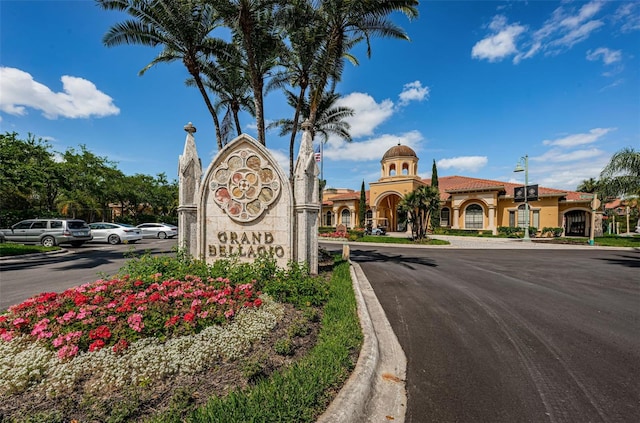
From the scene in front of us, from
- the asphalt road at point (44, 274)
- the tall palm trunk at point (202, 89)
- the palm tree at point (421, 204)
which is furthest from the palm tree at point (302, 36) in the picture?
the palm tree at point (421, 204)

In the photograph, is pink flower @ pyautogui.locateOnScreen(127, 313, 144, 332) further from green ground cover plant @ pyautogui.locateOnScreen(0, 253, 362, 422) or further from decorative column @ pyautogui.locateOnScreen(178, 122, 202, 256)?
decorative column @ pyautogui.locateOnScreen(178, 122, 202, 256)

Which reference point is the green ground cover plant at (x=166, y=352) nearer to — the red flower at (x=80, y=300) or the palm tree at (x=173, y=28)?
the red flower at (x=80, y=300)

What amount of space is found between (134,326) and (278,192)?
4.48m

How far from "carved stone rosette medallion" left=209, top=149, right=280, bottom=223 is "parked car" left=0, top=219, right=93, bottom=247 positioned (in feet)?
49.4

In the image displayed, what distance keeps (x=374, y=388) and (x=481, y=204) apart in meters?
33.9

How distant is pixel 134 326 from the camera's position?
137 inches

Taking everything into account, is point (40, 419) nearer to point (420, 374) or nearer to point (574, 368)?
point (420, 374)

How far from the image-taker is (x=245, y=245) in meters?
7.35

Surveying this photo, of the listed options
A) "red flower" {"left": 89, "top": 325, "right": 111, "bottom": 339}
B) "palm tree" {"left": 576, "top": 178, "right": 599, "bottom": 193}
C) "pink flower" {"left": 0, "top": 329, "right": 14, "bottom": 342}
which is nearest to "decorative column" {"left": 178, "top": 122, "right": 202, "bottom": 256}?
"pink flower" {"left": 0, "top": 329, "right": 14, "bottom": 342}

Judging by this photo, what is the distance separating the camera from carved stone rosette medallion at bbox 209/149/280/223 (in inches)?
287

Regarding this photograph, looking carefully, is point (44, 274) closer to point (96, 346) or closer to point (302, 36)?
point (96, 346)

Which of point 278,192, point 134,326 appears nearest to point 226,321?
point 134,326

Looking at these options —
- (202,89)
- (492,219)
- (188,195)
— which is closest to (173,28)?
(202,89)

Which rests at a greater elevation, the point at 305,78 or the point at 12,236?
the point at 305,78
